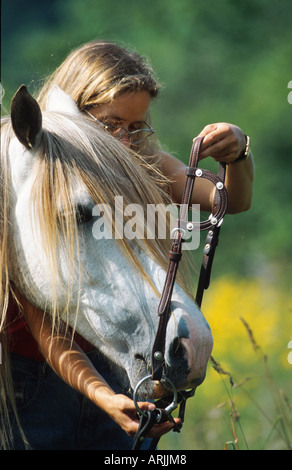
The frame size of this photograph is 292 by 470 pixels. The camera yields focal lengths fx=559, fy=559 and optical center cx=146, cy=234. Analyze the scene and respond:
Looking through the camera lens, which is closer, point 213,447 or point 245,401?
point 213,447

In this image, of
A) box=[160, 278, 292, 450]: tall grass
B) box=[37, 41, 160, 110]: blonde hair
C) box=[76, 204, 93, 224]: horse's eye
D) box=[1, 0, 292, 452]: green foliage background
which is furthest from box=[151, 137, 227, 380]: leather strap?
box=[1, 0, 292, 452]: green foliage background

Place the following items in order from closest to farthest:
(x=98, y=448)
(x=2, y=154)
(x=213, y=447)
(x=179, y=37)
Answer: (x=2, y=154), (x=98, y=448), (x=213, y=447), (x=179, y=37)

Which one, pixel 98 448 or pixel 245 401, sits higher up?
pixel 98 448

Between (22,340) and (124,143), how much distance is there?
580 millimetres

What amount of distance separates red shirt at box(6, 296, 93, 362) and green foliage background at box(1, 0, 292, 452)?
13.3 ft

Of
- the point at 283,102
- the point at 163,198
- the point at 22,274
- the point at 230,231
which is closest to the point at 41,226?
the point at 22,274

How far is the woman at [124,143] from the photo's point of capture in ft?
4.29

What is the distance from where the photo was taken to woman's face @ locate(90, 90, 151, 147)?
1.53 metres

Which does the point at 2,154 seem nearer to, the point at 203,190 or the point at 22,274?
the point at 22,274

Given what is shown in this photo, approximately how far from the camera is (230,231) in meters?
5.81

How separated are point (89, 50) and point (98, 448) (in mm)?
1161

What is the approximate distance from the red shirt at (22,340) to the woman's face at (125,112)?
0.53m

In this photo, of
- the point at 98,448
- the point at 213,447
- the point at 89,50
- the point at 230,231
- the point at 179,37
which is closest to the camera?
the point at 98,448

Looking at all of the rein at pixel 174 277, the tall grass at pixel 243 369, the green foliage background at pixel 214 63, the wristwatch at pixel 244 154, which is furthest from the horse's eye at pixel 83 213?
the green foliage background at pixel 214 63
